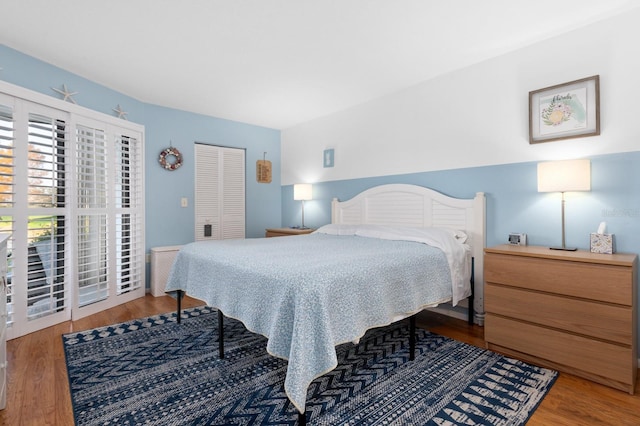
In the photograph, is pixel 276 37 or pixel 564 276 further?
pixel 276 37

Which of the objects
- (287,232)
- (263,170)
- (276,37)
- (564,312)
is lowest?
(564,312)

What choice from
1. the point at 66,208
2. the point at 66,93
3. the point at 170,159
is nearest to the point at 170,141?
the point at 170,159

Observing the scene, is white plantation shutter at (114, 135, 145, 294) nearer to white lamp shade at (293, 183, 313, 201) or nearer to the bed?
the bed

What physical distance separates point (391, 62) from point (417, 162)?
42.2 inches

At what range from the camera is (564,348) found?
2029 mm

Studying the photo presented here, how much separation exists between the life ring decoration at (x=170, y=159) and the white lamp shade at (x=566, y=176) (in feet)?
13.3

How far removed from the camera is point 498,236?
286cm

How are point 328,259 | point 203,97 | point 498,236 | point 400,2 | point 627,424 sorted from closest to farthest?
point 627,424, point 328,259, point 400,2, point 498,236, point 203,97

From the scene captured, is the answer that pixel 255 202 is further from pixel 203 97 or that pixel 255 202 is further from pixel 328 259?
pixel 328 259

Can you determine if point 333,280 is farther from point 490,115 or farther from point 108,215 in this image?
point 108,215

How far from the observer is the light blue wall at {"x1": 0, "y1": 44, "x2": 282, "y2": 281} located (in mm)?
2893

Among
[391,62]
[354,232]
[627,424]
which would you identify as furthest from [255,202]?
[627,424]

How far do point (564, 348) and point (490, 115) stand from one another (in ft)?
6.42

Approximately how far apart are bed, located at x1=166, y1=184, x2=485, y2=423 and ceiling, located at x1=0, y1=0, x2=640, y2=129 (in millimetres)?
1321
